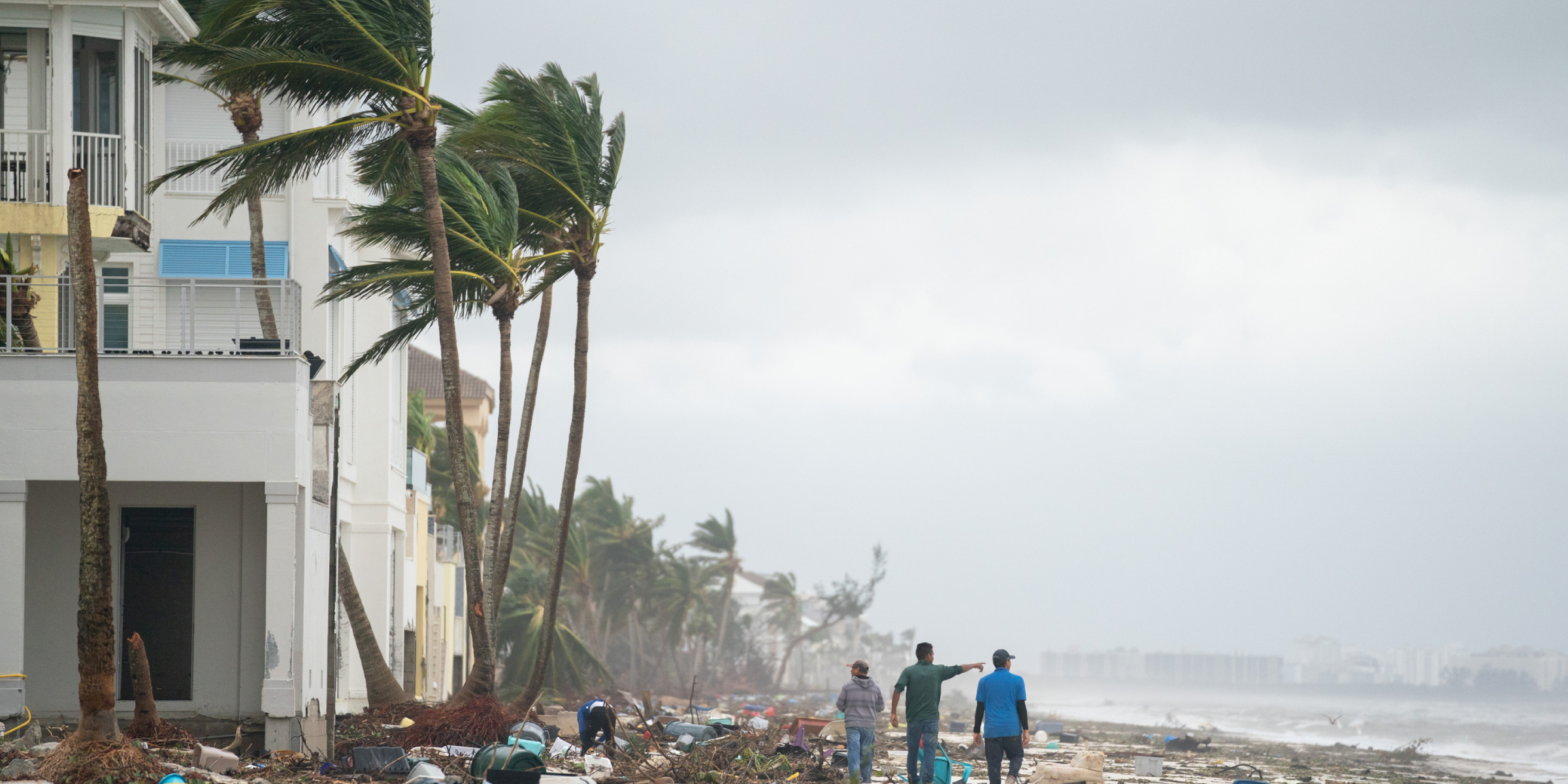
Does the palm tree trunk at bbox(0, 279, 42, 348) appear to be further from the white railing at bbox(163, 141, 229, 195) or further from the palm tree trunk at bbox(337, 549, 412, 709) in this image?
the white railing at bbox(163, 141, 229, 195)

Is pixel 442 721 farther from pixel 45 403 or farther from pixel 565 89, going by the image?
pixel 565 89

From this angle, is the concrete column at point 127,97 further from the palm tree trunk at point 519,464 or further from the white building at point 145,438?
the palm tree trunk at point 519,464

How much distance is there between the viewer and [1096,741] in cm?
3903

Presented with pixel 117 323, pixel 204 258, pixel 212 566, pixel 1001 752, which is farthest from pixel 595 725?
pixel 204 258

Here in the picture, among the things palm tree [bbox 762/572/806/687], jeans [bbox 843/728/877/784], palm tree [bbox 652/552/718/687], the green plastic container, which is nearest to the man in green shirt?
jeans [bbox 843/728/877/784]

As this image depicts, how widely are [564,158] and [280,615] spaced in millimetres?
9988

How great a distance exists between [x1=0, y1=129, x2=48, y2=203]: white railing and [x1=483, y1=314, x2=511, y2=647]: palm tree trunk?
6.92 m

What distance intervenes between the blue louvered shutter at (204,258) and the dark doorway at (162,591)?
7.19m

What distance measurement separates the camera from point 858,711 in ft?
46.9

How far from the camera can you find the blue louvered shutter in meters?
22.8

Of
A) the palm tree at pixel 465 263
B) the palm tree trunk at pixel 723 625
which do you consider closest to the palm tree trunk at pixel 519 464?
the palm tree at pixel 465 263

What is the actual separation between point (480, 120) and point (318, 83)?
14.5 feet

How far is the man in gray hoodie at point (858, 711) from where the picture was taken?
46.4 ft

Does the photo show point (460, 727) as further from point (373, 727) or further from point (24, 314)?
point (24, 314)
